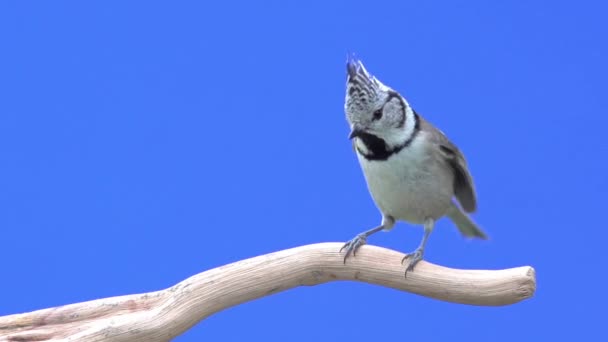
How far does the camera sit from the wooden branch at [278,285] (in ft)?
10.7

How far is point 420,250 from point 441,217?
23 cm

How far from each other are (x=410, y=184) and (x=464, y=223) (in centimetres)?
44

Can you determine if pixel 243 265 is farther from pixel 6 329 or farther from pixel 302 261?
pixel 6 329

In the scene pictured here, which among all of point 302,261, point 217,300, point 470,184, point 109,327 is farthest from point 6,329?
point 470,184

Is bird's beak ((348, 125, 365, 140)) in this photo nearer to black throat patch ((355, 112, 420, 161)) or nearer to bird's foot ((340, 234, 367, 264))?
black throat patch ((355, 112, 420, 161))

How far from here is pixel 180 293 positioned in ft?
10.8

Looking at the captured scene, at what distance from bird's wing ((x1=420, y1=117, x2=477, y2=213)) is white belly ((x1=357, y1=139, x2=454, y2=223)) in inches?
1.7

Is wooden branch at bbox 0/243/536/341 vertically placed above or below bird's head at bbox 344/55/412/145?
below

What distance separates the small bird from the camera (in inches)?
124

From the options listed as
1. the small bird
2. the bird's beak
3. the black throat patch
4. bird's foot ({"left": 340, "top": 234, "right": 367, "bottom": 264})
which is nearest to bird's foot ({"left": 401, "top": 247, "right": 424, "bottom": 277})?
the small bird

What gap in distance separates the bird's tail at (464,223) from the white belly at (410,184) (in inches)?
7.7

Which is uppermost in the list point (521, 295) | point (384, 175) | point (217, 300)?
point (384, 175)

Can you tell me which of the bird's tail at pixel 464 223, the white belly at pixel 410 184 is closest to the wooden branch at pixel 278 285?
the white belly at pixel 410 184

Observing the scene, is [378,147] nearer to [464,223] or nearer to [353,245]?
[353,245]
